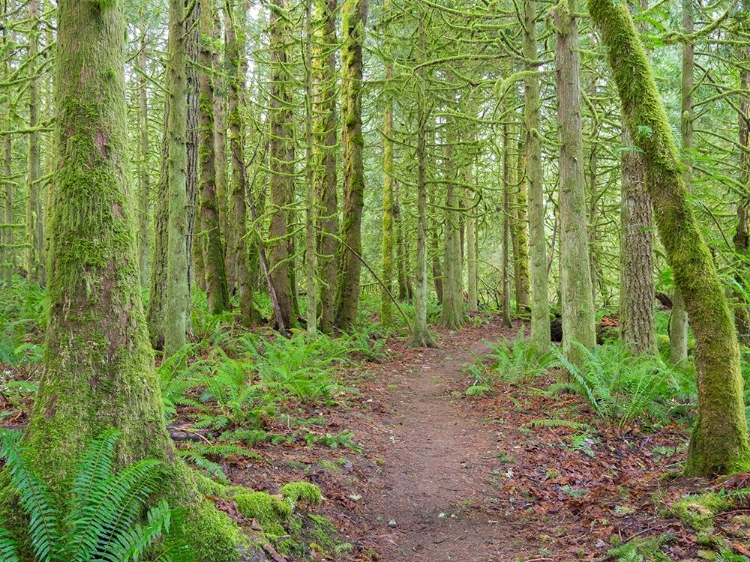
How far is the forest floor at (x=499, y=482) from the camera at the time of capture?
135 inches

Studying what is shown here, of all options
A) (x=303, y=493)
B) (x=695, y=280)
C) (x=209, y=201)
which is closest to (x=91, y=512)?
(x=303, y=493)

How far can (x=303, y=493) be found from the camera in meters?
3.99

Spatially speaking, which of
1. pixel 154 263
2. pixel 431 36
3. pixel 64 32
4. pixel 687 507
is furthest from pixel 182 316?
pixel 431 36

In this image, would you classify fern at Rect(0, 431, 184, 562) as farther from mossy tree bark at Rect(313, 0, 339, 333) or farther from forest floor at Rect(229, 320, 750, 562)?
mossy tree bark at Rect(313, 0, 339, 333)

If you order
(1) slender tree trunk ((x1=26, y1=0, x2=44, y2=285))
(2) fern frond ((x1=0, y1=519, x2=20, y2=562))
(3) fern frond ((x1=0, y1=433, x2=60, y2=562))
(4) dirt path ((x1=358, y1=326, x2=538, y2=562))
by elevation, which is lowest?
(4) dirt path ((x1=358, y1=326, x2=538, y2=562))

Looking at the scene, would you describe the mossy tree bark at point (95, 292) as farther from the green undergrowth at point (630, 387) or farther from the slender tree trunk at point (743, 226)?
the slender tree trunk at point (743, 226)

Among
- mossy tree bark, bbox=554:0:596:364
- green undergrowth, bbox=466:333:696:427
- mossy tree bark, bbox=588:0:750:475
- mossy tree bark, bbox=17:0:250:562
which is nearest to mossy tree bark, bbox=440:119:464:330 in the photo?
mossy tree bark, bbox=554:0:596:364

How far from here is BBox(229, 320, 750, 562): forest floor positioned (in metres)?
3.42

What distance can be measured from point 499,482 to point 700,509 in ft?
7.89

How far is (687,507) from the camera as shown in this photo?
3.02 m

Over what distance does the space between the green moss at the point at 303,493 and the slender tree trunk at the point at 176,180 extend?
317 centimetres

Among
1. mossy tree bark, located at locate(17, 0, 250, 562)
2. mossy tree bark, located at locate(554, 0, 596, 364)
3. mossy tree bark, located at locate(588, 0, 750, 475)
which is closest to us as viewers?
mossy tree bark, located at locate(17, 0, 250, 562)

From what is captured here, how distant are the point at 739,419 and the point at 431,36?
36.5ft

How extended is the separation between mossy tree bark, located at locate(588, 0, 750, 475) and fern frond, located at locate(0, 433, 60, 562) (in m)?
3.94
